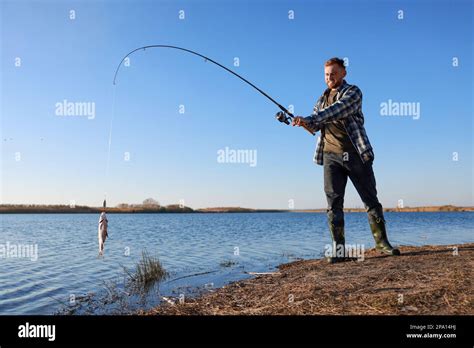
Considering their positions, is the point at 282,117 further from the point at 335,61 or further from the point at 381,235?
the point at 381,235

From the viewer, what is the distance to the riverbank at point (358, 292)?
14.1ft

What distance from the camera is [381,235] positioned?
7469mm

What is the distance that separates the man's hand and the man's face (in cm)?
97

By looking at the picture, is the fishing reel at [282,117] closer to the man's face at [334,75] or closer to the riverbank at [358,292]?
the man's face at [334,75]

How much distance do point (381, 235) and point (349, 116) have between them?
7.19 ft

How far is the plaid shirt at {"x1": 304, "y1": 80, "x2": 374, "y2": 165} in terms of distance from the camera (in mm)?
6645

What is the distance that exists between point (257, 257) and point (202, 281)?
4.70 metres

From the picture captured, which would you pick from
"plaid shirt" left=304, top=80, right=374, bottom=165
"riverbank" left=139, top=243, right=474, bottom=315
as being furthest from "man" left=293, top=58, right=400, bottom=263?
"riverbank" left=139, top=243, right=474, bottom=315

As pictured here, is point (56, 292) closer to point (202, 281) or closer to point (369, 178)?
point (202, 281)

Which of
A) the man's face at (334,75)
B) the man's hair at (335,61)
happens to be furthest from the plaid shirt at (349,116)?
the man's hair at (335,61)

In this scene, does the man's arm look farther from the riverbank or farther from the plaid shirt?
the riverbank

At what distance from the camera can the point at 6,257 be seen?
15211 millimetres
